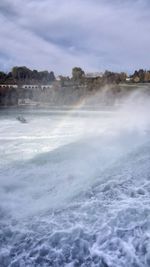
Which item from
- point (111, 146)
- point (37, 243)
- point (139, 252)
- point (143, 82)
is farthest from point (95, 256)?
point (143, 82)

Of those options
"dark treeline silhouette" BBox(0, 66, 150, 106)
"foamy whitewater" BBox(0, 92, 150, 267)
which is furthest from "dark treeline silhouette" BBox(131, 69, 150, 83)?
"foamy whitewater" BBox(0, 92, 150, 267)

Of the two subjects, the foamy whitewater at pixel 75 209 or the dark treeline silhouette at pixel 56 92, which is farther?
the dark treeline silhouette at pixel 56 92

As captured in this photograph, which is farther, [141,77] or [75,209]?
[141,77]

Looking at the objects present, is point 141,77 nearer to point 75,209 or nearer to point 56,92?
point 56,92

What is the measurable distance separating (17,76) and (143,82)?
4416 cm

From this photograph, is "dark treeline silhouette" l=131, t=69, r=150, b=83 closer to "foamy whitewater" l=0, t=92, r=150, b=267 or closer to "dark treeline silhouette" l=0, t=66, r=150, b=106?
"dark treeline silhouette" l=0, t=66, r=150, b=106

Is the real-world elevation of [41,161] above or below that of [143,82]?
below

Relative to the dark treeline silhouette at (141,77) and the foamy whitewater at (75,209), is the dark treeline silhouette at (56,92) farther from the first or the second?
the foamy whitewater at (75,209)

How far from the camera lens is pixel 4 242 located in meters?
5.77

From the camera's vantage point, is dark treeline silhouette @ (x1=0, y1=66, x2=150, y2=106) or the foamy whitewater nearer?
the foamy whitewater

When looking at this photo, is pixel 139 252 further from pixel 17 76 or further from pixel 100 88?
pixel 17 76

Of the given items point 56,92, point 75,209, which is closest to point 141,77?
point 56,92

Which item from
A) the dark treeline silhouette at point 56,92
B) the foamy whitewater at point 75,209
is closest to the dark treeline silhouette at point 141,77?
the dark treeline silhouette at point 56,92

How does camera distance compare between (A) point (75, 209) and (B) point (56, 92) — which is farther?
(B) point (56, 92)
